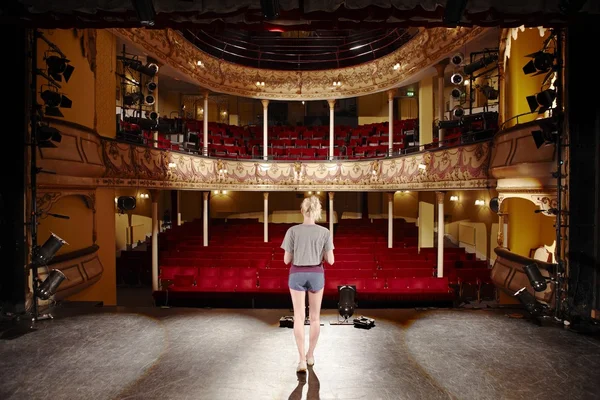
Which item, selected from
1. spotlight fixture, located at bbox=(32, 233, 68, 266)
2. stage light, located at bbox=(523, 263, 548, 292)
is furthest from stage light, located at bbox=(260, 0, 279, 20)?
stage light, located at bbox=(523, 263, 548, 292)

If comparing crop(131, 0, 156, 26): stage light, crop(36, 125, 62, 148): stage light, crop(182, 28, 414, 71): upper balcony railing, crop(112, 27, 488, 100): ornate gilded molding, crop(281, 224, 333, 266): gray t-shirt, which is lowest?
crop(281, 224, 333, 266): gray t-shirt

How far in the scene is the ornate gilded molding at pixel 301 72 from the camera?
977 centimetres

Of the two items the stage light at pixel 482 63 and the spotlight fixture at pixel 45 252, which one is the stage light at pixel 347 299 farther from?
the stage light at pixel 482 63

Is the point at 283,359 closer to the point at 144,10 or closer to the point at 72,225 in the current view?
the point at 144,10

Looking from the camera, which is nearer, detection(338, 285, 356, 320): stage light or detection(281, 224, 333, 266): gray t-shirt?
detection(281, 224, 333, 266): gray t-shirt

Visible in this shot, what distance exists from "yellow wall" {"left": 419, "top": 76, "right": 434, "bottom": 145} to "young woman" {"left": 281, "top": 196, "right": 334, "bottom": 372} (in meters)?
11.3

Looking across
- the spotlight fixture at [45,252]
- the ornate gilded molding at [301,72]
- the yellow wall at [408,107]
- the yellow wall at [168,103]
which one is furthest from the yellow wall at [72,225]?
the yellow wall at [408,107]

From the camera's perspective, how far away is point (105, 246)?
748cm

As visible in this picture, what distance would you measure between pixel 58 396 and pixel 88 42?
6500mm

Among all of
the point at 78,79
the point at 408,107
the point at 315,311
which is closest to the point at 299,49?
the point at 408,107

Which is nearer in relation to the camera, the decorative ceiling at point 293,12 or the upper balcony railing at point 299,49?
the decorative ceiling at point 293,12

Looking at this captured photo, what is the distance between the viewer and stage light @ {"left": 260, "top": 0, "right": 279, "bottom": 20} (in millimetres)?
3791

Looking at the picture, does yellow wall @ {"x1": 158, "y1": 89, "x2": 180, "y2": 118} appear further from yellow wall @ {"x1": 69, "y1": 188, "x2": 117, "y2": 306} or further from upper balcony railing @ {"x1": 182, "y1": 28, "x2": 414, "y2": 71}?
yellow wall @ {"x1": 69, "y1": 188, "x2": 117, "y2": 306}

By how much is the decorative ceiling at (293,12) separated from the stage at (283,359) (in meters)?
3.44
